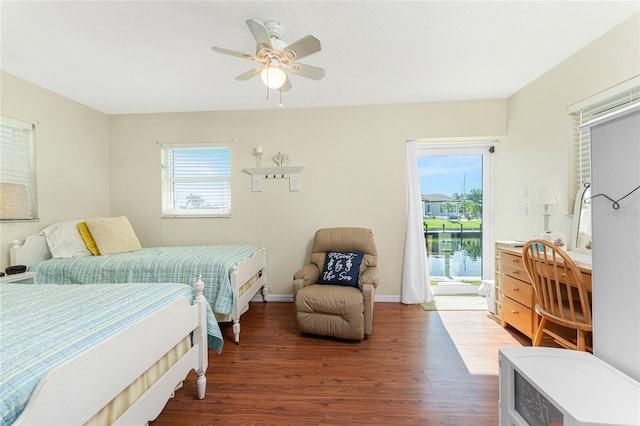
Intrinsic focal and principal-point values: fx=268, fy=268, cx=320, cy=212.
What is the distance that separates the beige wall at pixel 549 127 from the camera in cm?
203

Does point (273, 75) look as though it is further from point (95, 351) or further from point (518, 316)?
point (518, 316)

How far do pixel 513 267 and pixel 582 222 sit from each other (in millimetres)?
651

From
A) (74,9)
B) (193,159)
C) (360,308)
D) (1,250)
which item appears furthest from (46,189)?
(360,308)

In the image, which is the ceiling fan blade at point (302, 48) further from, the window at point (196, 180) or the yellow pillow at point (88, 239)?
the yellow pillow at point (88, 239)

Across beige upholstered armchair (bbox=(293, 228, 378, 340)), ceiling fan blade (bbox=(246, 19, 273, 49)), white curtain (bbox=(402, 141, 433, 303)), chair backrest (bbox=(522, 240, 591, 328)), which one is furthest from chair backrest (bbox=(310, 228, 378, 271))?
ceiling fan blade (bbox=(246, 19, 273, 49))

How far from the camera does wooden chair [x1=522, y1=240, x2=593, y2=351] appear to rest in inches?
67.4

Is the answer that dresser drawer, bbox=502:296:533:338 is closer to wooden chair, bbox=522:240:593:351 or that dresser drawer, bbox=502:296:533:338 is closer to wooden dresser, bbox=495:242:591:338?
wooden dresser, bbox=495:242:591:338

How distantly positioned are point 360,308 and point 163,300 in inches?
62.1

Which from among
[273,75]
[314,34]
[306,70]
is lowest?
[273,75]

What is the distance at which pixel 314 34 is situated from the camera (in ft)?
6.74

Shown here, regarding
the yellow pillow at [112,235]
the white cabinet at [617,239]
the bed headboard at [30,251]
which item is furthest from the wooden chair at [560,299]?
the bed headboard at [30,251]

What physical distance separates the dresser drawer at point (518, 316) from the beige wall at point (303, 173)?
117 centimetres

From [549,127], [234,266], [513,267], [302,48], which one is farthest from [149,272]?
[549,127]

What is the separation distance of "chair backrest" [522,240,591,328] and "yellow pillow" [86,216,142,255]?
3865 mm
